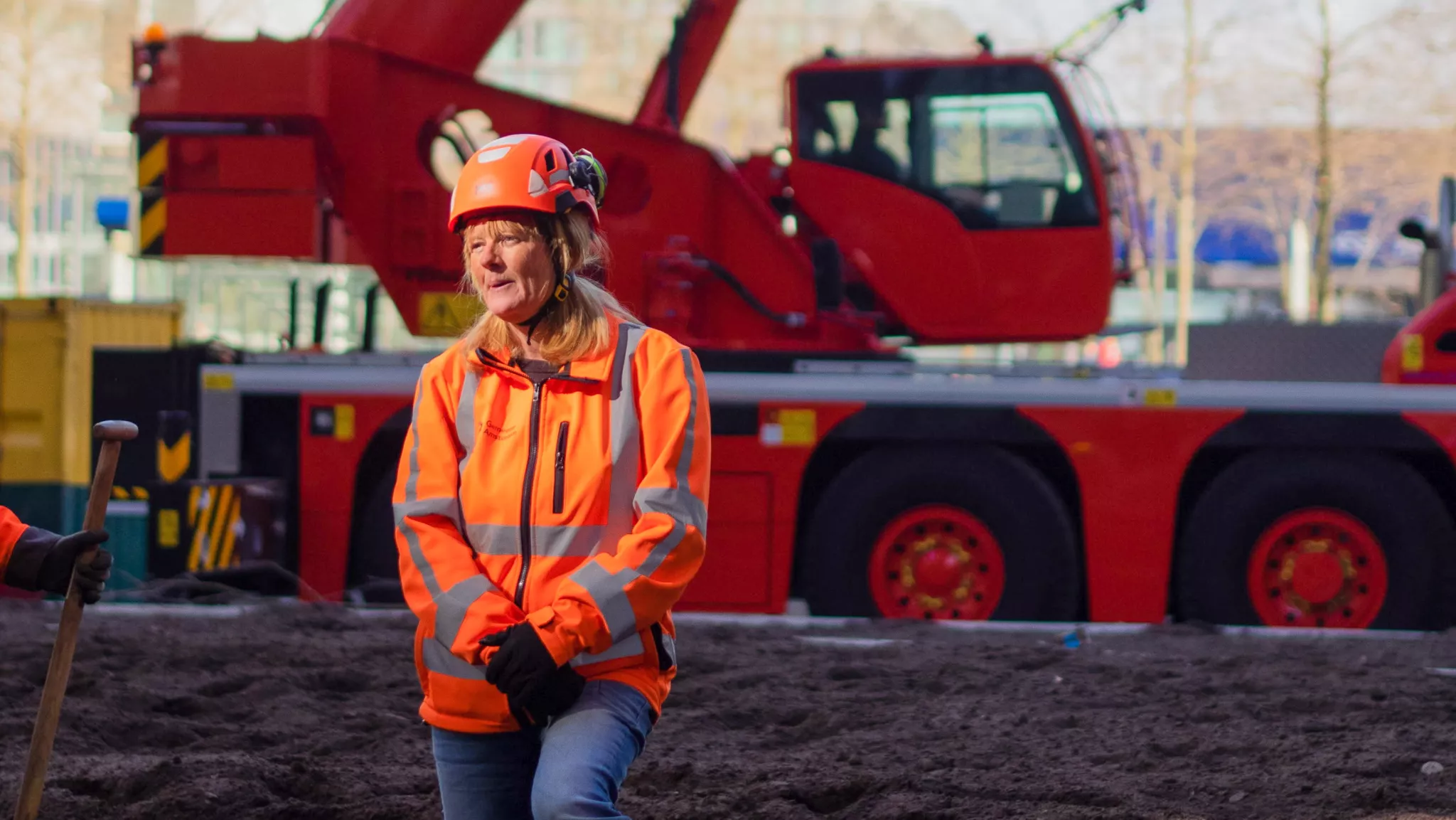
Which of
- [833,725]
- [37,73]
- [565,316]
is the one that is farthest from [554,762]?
[37,73]

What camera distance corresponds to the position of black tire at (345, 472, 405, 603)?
8.50 m

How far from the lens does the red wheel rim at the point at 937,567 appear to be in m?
8.20

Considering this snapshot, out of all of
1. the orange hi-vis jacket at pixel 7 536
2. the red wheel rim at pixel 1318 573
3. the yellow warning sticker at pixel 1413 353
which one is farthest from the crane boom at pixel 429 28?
the orange hi-vis jacket at pixel 7 536

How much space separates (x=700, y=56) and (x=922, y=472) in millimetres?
2946

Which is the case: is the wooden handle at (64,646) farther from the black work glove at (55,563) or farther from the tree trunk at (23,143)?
the tree trunk at (23,143)

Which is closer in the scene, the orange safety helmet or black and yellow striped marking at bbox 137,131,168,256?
the orange safety helmet

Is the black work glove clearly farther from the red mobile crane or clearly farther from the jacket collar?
the red mobile crane

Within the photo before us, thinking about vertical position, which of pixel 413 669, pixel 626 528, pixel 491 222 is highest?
pixel 491 222

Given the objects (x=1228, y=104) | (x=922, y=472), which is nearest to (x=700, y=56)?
(x=922, y=472)

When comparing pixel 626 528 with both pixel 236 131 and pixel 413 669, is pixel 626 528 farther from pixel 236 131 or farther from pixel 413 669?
pixel 236 131

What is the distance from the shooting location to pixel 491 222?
2898 mm

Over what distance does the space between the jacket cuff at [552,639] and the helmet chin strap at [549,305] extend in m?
0.52

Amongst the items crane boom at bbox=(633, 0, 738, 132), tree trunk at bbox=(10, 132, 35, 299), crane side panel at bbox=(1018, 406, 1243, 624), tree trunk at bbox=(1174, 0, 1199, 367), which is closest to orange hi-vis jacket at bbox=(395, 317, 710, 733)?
crane side panel at bbox=(1018, 406, 1243, 624)

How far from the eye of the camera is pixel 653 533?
2.74 m
